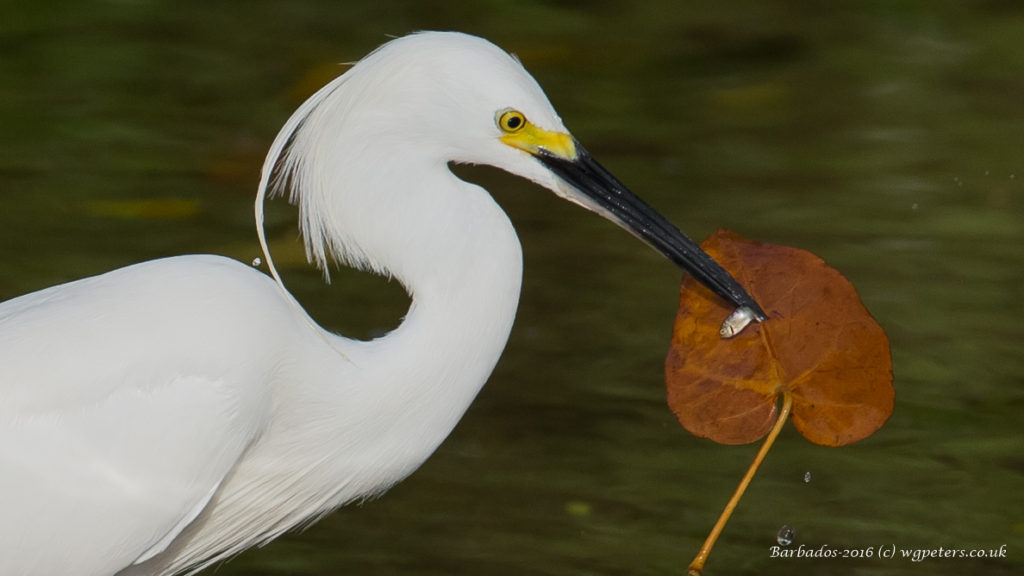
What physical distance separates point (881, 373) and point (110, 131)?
4484 mm

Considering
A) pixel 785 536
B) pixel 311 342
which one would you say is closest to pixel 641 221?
pixel 311 342

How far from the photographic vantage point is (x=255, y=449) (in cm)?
332

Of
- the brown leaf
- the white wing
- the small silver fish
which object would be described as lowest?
the brown leaf

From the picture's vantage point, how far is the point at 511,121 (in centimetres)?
318

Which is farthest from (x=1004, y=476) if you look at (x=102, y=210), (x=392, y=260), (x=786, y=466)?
(x=102, y=210)

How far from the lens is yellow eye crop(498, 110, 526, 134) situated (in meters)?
3.17

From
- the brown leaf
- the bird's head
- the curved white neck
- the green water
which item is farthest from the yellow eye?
the green water

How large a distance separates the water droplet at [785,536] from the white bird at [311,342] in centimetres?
114

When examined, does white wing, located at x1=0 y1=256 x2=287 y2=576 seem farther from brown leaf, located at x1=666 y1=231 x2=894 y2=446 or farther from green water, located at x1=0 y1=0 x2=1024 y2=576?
green water, located at x1=0 y1=0 x2=1024 y2=576

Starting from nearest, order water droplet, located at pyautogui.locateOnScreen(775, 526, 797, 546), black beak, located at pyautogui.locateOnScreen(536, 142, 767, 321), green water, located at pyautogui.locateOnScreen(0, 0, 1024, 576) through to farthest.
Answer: black beak, located at pyautogui.locateOnScreen(536, 142, 767, 321), water droplet, located at pyautogui.locateOnScreen(775, 526, 797, 546), green water, located at pyautogui.locateOnScreen(0, 0, 1024, 576)

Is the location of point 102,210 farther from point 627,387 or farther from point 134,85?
point 627,387

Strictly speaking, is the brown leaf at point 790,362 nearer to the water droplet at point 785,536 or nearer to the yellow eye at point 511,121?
the yellow eye at point 511,121

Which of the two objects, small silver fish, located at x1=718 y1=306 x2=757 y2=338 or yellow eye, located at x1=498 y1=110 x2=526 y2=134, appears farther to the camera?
small silver fish, located at x1=718 y1=306 x2=757 y2=338

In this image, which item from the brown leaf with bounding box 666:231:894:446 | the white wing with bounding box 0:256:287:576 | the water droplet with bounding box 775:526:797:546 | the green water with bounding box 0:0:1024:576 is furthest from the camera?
the green water with bounding box 0:0:1024:576
